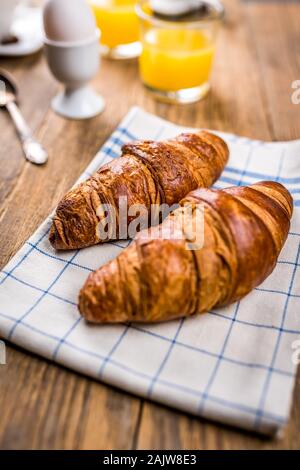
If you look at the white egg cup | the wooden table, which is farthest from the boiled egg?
the wooden table

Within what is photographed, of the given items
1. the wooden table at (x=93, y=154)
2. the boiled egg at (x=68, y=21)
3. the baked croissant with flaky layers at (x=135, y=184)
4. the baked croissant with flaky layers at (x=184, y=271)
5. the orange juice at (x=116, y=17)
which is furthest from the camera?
the orange juice at (x=116, y=17)

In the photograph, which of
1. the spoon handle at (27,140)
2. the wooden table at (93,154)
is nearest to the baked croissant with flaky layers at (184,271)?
the wooden table at (93,154)

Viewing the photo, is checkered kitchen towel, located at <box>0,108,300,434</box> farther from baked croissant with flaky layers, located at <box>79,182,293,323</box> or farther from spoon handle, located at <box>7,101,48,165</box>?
spoon handle, located at <box>7,101,48,165</box>

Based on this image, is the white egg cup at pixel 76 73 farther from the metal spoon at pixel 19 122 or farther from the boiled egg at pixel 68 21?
the metal spoon at pixel 19 122

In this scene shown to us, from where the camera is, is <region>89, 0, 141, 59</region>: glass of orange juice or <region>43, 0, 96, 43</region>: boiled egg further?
<region>89, 0, 141, 59</region>: glass of orange juice

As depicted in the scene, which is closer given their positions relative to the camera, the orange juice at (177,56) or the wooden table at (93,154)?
the wooden table at (93,154)

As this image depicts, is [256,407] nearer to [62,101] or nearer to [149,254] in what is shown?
[149,254]

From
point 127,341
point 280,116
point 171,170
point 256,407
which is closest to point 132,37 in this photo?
point 280,116
